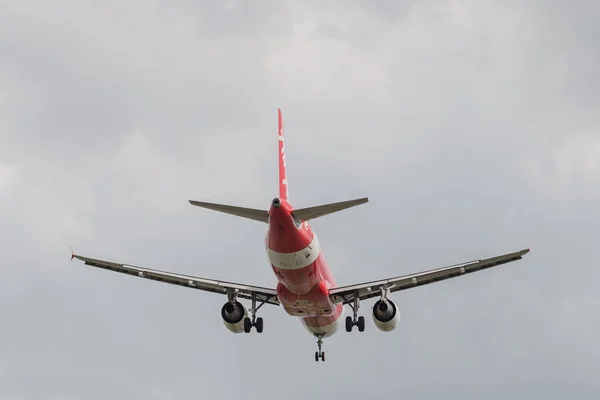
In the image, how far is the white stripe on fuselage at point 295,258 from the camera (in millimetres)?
55406

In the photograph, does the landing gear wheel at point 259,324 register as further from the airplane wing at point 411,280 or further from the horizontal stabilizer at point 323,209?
the horizontal stabilizer at point 323,209

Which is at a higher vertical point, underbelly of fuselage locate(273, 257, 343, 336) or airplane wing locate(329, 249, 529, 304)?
airplane wing locate(329, 249, 529, 304)

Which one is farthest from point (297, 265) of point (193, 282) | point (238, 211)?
point (193, 282)

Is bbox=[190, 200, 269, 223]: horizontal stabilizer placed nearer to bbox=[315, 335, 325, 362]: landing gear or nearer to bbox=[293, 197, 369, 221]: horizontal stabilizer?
bbox=[293, 197, 369, 221]: horizontal stabilizer

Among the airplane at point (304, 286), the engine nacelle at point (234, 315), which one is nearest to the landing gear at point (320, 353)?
the airplane at point (304, 286)

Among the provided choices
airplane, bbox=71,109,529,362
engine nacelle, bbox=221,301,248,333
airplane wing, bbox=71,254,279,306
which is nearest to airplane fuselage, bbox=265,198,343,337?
airplane, bbox=71,109,529,362

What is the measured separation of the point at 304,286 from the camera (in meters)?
59.1

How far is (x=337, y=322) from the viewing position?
70000 mm

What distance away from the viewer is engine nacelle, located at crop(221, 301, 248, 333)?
64.7 metres

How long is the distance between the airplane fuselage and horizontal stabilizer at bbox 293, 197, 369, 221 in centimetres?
54

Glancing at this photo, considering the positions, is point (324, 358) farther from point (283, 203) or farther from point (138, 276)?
point (283, 203)

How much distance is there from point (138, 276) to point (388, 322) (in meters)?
15.0

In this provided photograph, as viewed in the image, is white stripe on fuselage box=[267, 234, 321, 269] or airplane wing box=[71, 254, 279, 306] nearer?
white stripe on fuselage box=[267, 234, 321, 269]

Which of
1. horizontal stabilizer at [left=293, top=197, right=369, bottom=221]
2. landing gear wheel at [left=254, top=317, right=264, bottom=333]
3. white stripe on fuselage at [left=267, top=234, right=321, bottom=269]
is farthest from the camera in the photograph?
landing gear wheel at [left=254, top=317, right=264, bottom=333]
